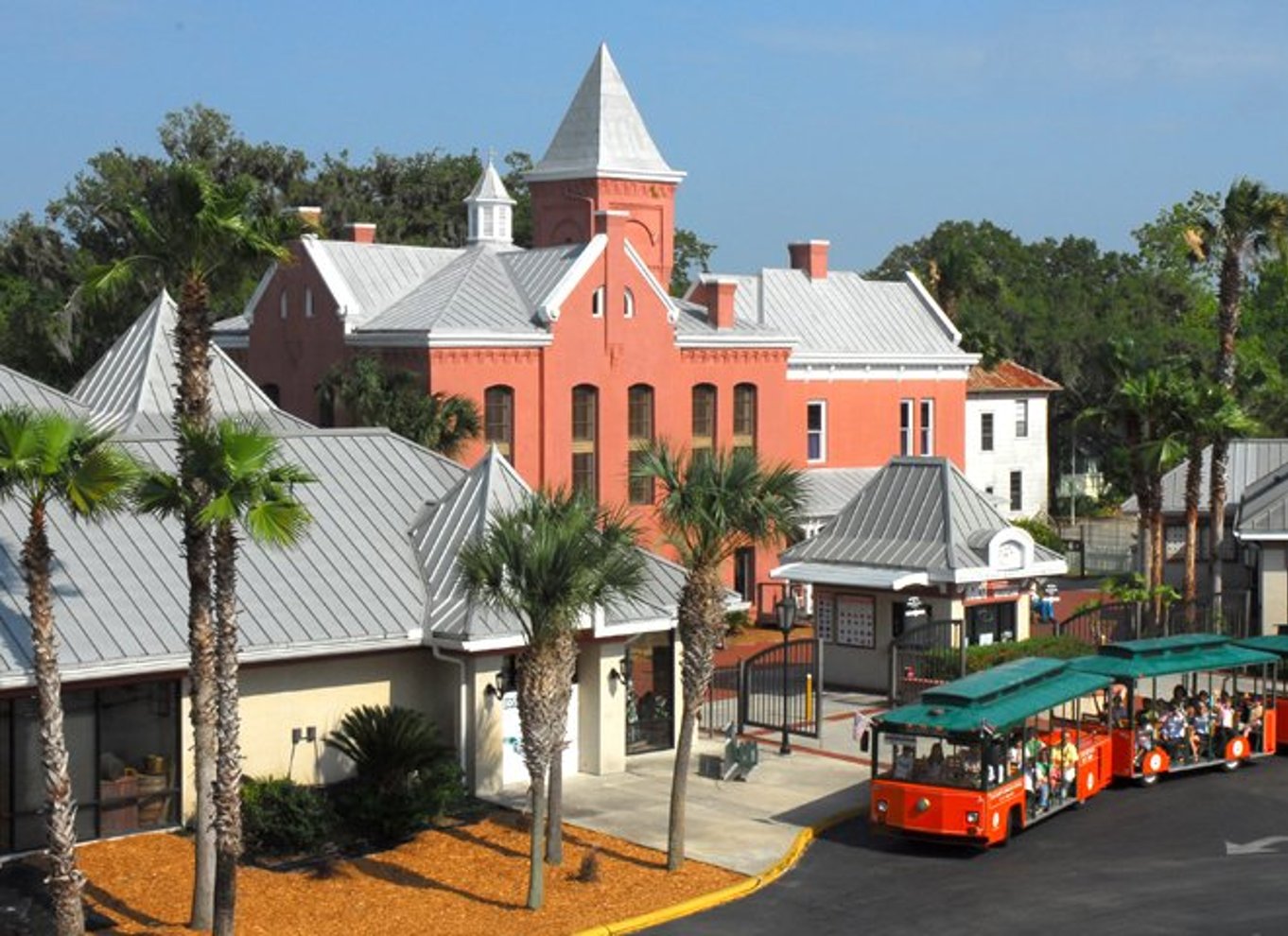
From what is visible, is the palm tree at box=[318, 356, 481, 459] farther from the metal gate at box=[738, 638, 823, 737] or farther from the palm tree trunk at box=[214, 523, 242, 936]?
the palm tree trunk at box=[214, 523, 242, 936]

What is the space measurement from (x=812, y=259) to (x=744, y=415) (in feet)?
31.8

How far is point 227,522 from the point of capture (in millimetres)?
20562

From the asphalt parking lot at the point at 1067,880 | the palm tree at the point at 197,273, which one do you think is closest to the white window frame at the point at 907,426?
the asphalt parking lot at the point at 1067,880

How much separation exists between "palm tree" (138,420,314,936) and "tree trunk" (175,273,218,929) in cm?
19

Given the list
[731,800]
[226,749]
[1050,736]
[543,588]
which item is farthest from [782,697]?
[226,749]

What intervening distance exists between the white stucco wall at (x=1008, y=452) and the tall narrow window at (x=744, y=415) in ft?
62.4

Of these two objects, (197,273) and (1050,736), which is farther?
(1050,736)

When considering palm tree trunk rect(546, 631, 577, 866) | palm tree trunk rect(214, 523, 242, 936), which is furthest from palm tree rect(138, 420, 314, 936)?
palm tree trunk rect(546, 631, 577, 866)

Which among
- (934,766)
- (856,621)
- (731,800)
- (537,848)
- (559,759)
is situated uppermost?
(856,621)

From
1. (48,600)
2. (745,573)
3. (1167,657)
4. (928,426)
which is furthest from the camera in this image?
(928,426)

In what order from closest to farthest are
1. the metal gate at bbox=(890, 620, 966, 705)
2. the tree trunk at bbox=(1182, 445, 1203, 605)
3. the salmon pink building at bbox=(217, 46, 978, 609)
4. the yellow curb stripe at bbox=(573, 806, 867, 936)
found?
the yellow curb stripe at bbox=(573, 806, 867, 936) < the metal gate at bbox=(890, 620, 966, 705) < the tree trunk at bbox=(1182, 445, 1203, 605) < the salmon pink building at bbox=(217, 46, 978, 609)

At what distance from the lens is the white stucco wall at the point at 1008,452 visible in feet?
237

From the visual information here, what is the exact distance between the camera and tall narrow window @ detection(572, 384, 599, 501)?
164 feet

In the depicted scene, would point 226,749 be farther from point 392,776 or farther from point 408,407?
point 408,407
